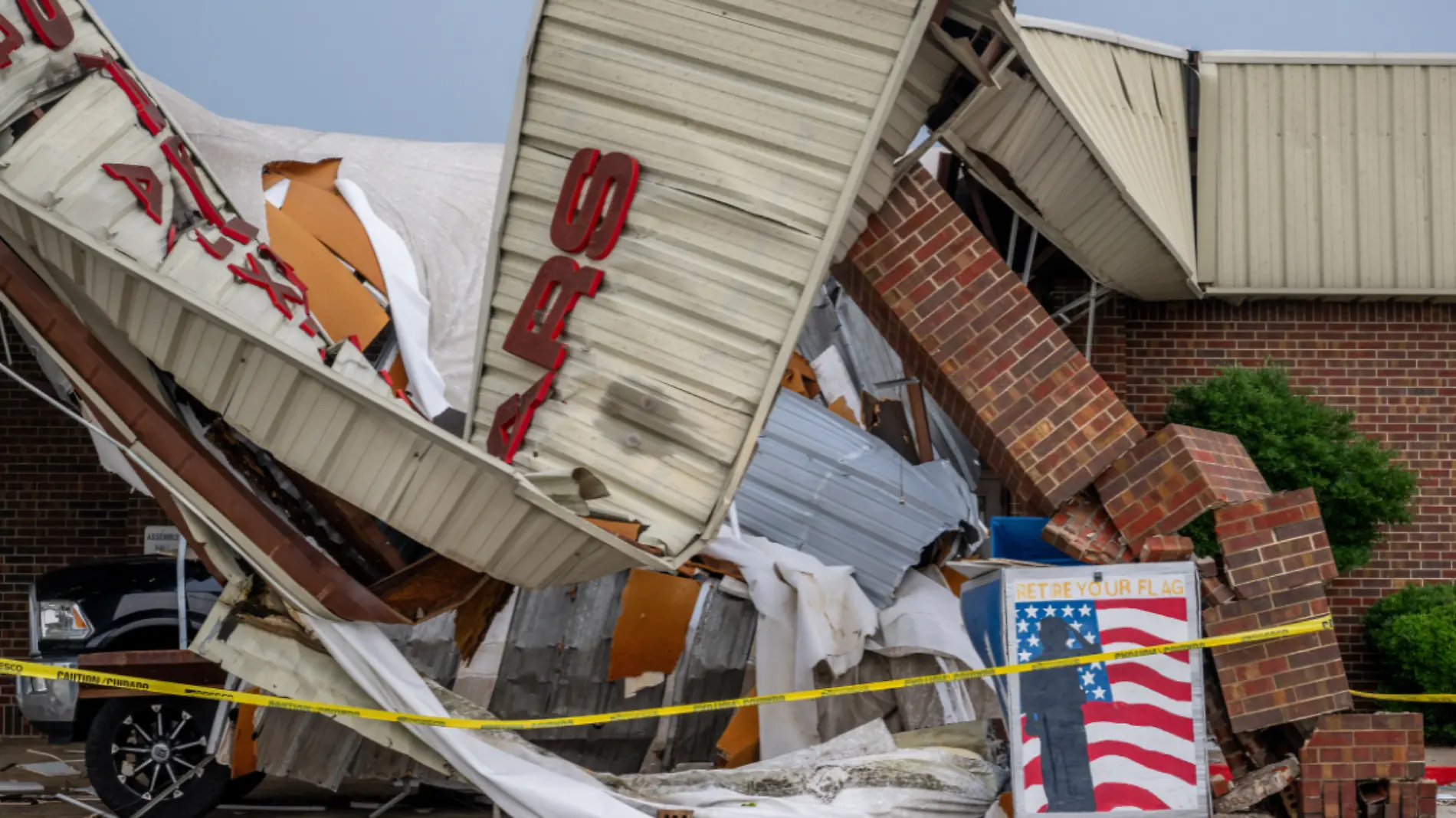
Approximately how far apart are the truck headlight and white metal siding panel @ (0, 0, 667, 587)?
8.89 ft

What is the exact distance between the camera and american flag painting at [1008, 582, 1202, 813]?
23.7ft

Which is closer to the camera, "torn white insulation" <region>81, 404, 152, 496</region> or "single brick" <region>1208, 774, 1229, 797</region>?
"single brick" <region>1208, 774, 1229, 797</region>

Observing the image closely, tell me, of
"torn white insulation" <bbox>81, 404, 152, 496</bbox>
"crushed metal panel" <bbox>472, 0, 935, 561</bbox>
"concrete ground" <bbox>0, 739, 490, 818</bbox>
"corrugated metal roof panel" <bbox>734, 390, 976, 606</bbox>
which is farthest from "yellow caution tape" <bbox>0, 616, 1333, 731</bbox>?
"corrugated metal roof panel" <bbox>734, 390, 976, 606</bbox>

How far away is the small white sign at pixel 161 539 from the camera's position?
12367 millimetres

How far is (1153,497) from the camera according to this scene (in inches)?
306

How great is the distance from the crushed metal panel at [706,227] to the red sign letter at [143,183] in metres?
1.81

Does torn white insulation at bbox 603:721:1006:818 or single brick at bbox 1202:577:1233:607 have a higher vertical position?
single brick at bbox 1202:577:1233:607

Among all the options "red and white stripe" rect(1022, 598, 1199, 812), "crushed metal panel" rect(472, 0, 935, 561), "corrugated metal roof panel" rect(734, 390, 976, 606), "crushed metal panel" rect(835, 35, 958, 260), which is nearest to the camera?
"crushed metal panel" rect(472, 0, 935, 561)

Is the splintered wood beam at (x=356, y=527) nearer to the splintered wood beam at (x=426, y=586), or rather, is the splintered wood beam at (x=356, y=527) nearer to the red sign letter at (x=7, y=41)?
the splintered wood beam at (x=426, y=586)

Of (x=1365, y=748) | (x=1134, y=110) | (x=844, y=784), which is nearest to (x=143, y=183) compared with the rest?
(x=844, y=784)

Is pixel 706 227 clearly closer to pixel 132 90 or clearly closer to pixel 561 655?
pixel 132 90

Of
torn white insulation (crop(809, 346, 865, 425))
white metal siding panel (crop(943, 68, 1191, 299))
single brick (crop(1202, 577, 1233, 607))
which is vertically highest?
white metal siding panel (crop(943, 68, 1191, 299))

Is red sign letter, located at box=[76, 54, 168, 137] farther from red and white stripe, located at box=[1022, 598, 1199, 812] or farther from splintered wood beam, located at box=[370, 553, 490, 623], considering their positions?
red and white stripe, located at box=[1022, 598, 1199, 812]

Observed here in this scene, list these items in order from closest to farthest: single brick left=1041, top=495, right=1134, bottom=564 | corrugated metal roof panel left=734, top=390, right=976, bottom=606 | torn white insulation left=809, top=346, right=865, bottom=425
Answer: single brick left=1041, top=495, right=1134, bottom=564, corrugated metal roof panel left=734, top=390, right=976, bottom=606, torn white insulation left=809, top=346, right=865, bottom=425
